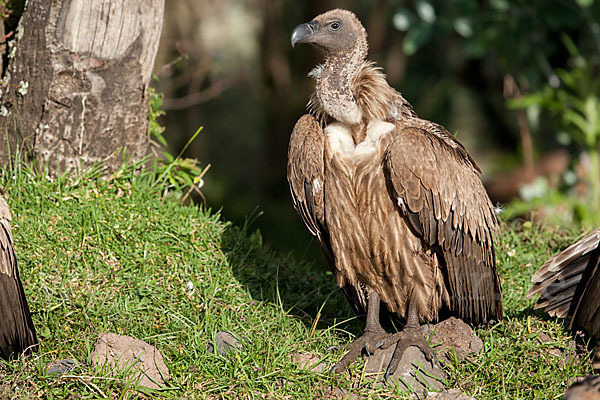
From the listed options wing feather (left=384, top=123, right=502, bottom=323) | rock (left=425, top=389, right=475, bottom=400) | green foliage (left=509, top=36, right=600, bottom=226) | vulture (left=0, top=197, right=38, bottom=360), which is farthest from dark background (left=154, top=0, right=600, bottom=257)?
rock (left=425, top=389, right=475, bottom=400)

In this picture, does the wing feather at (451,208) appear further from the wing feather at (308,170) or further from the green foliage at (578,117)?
the green foliage at (578,117)

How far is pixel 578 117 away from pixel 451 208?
473 centimetres

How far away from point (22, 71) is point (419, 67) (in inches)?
293

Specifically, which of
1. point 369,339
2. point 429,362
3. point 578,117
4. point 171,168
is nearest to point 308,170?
→ point 369,339

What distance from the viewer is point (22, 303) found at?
3859mm

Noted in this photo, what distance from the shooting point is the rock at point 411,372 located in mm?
3811

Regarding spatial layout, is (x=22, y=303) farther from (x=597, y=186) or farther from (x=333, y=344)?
(x=597, y=186)

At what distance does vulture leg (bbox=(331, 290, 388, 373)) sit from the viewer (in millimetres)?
3957

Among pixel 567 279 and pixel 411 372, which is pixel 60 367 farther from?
pixel 567 279

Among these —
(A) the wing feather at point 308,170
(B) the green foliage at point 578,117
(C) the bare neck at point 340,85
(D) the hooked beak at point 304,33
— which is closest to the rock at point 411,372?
(A) the wing feather at point 308,170

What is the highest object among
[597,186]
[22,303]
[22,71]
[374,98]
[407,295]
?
[22,71]


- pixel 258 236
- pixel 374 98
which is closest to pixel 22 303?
pixel 258 236

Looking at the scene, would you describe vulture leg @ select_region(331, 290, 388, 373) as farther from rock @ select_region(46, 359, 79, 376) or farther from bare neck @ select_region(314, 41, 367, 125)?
rock @ select_region(46, 359, 79, 376)

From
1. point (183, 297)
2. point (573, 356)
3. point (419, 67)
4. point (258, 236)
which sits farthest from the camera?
point (419, 67)
